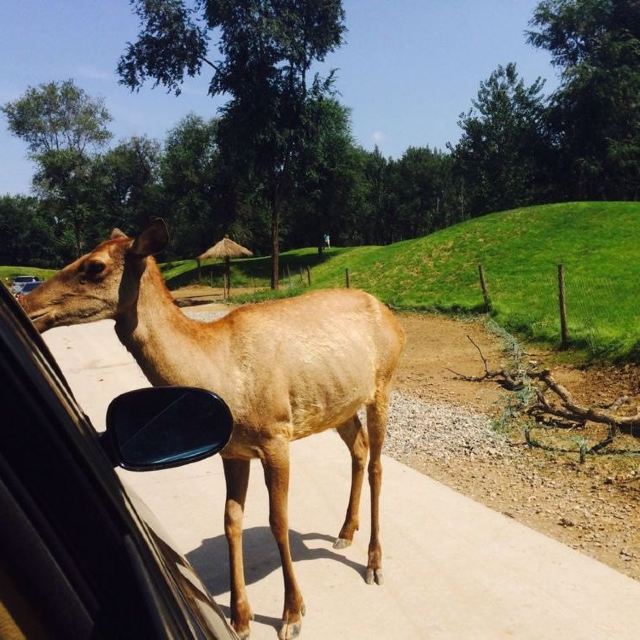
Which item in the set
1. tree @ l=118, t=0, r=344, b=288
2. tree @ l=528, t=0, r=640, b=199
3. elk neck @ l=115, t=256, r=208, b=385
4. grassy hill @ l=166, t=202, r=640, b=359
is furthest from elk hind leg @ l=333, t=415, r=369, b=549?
tree @ l=528, t=0, r=640, b=199

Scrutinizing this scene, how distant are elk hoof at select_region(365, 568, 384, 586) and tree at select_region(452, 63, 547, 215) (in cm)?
5181

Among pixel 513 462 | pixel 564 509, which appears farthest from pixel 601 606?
pixel 513 462

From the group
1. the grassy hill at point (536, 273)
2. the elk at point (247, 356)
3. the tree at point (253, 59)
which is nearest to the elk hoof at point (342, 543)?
the elk at point (247, 356)

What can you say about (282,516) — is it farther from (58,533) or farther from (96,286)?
(58,533)

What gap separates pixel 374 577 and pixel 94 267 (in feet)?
9.40

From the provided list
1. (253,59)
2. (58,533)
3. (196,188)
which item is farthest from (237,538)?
(196,188)

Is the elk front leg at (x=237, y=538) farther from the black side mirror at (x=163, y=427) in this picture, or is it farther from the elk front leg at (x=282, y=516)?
the black side mirror at (x=163, y=427)

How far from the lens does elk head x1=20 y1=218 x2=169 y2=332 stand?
3.37 m

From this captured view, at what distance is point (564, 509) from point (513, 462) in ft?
4.35

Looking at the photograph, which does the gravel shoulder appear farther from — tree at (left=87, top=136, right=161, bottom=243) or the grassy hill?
tree at (left=87, top=136, right=161, bottom=243)

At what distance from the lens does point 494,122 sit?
56.1m

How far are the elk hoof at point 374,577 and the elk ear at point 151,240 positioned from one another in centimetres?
271

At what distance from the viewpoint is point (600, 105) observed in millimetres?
46938

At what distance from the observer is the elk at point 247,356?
3.45 metres
